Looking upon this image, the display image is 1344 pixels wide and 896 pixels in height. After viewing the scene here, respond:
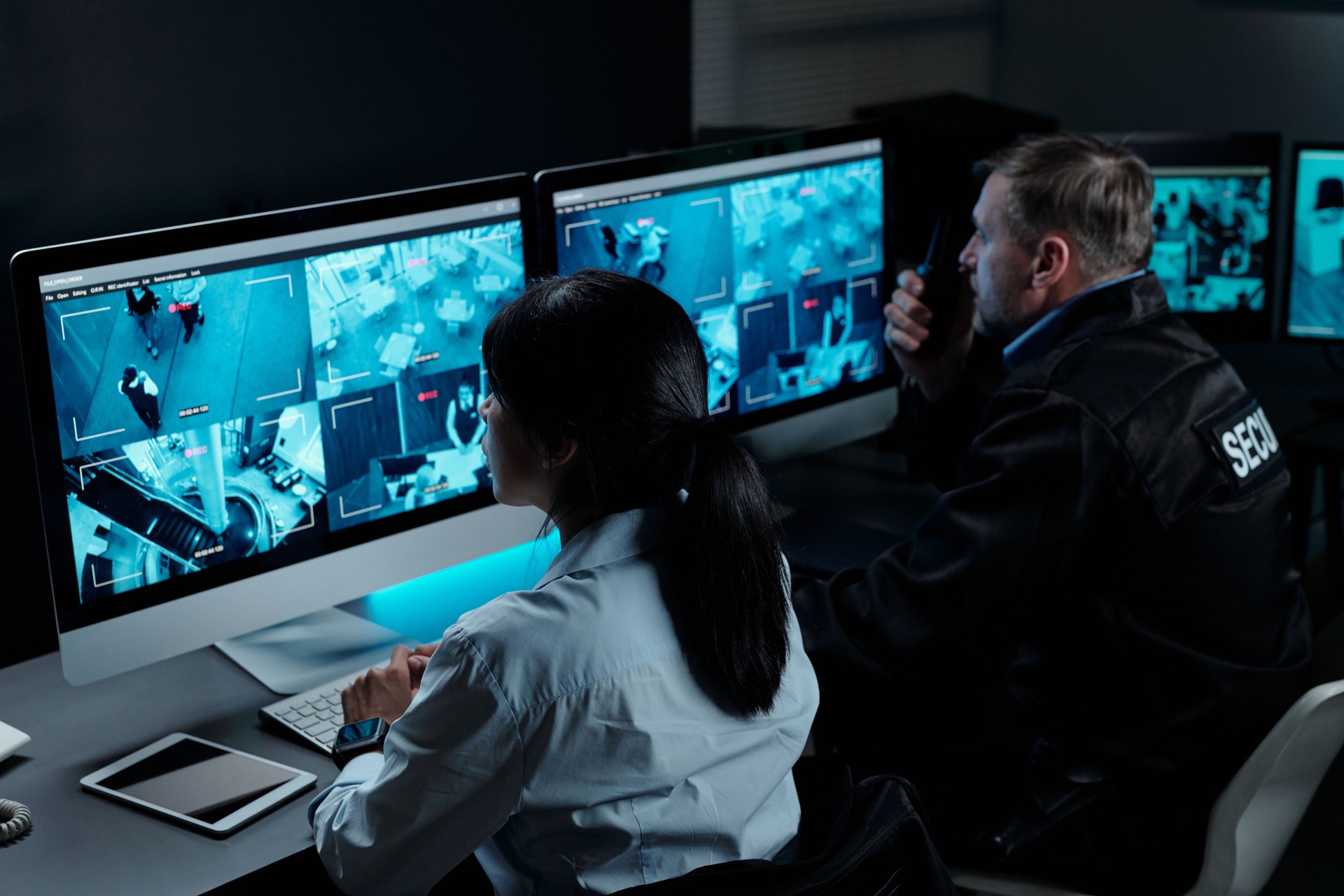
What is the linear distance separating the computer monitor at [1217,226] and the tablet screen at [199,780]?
2171 mm

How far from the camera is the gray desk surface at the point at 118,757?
3.76 feet

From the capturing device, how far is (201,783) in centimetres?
128

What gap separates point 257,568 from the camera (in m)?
1.46

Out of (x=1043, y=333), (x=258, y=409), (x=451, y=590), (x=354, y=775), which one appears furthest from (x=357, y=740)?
(x=1043, y=333)

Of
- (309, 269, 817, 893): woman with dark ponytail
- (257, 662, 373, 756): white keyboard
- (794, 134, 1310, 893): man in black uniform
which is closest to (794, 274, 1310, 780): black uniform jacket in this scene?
(794, 134, 1310, 893): man in black uniform

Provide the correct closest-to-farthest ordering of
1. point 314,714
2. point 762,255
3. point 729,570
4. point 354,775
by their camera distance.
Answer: point 729,570, point 354,775, point 314,714, point 762,255

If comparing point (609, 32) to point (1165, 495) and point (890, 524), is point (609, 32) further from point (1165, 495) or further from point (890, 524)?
point (1165, 495)

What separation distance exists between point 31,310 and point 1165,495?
135 cm

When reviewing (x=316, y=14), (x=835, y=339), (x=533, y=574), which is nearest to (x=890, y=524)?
(x=835, y=339)

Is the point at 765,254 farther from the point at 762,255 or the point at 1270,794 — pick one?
the point at 1270,794

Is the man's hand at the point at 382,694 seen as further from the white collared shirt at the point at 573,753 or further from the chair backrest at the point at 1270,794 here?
the chair backrest at the point at 1270,794

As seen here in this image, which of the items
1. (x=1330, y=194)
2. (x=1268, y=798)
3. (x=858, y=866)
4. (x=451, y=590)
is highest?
(x=1330, y=194)

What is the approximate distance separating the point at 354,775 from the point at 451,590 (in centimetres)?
64

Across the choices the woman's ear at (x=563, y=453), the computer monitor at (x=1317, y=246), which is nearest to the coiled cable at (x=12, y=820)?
the woman's ear at (x=563, y=453)
